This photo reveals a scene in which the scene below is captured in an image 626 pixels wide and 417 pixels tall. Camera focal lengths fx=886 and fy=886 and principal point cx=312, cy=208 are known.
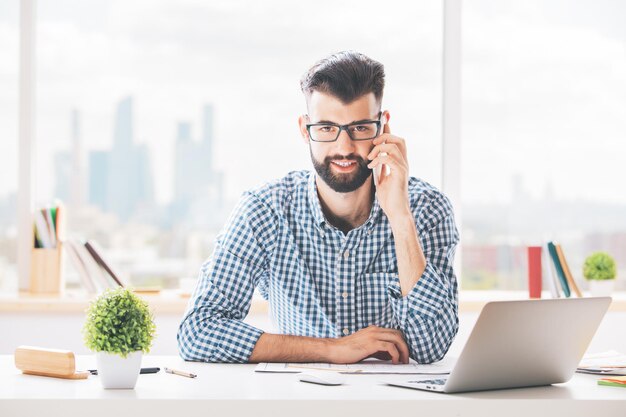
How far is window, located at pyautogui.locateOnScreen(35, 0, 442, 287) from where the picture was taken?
12.5 feet

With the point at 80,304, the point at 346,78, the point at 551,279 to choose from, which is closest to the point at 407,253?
the point at 346,78

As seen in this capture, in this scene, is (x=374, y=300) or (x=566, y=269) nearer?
(x=374, y=300)

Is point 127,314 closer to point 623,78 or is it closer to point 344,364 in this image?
point 344,364

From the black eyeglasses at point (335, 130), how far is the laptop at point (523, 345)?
75 cm

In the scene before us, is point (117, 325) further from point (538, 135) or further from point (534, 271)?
point (538, 135)

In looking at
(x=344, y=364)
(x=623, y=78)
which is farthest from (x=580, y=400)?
(x=623, y=78)

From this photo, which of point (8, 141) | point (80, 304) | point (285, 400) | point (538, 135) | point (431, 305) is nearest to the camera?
point (285, 400)

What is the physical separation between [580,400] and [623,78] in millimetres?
2865

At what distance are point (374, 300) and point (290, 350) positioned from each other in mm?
445

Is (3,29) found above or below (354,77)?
above

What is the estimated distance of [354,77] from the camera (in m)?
2.30

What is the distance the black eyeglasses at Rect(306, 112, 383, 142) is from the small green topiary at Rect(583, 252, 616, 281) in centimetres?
186

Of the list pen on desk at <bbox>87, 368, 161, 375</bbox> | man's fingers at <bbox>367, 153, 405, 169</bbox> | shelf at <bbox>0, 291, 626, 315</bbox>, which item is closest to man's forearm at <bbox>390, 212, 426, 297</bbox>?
man's fingers at <bbox>367, 153, 405, 169</bbox>

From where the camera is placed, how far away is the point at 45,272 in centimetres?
367
